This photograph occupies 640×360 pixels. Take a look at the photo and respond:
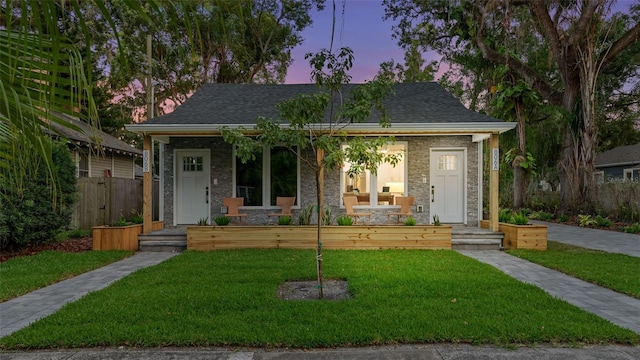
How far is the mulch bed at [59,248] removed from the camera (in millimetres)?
7695

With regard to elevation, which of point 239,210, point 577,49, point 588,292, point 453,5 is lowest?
point 588,292

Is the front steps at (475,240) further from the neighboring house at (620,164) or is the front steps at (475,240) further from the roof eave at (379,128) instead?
the neighboring house at (620,164)

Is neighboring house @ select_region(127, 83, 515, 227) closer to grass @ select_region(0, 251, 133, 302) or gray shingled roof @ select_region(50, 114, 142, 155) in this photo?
gray shingled roof @ select_region(50, 114, 142, 155)

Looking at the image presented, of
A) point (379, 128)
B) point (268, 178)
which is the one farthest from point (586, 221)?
point (268, 178)

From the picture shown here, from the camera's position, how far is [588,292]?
5.12 metres

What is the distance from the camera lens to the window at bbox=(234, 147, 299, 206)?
1028 centimetres

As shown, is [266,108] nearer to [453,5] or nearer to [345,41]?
[345,41]

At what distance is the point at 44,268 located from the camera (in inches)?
256

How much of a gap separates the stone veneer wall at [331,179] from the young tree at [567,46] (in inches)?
248

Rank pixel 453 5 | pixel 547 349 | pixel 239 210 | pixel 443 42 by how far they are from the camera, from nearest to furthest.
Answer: pixel 547 349 < pixel 239 210 < pixel 453 5 < pixel 443 42

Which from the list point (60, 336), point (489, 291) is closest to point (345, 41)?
point (489, 291)

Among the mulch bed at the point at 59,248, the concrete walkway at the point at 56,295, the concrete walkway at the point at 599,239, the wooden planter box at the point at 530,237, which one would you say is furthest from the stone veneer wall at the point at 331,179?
the concrete walkway at the point at 56,295

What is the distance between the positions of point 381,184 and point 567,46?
9.88 m

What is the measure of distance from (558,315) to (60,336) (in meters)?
5.17
